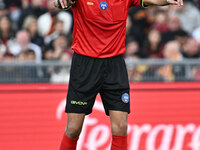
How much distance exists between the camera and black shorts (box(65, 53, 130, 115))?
4.88 m

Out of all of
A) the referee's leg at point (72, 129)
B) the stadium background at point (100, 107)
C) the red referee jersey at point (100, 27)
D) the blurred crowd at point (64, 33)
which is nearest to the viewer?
the red referee jersey at point (100, 27)

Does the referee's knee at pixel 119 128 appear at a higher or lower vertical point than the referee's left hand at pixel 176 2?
lower

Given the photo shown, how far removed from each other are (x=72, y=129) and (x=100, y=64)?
0.76m

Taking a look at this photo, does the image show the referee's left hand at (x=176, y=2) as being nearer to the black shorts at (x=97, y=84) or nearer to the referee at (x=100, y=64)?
the referee at (x=100, y=64)

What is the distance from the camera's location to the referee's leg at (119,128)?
15.9ft

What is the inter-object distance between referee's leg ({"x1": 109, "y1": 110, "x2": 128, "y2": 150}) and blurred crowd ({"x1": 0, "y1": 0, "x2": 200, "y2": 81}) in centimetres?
309

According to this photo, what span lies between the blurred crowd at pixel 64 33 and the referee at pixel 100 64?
2876mm

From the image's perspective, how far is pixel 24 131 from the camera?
6418 millimetres

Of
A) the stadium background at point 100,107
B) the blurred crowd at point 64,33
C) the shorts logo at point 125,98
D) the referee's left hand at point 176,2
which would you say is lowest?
A: the stadium background at point 100,107

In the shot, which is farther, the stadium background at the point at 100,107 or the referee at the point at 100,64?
the stadium background at the point at 100,107

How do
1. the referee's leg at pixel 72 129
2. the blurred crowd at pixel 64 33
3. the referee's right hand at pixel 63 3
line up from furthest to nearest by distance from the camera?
the blurred crowd at pixel 64 33, the referee's leg at pixel 72 129, the referee's right hand at pixel 63 3

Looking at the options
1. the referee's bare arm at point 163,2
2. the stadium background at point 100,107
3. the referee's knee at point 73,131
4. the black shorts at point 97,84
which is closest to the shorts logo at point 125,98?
the black shorts at point 97,84

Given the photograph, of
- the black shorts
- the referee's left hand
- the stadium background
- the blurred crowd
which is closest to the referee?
the black shorts

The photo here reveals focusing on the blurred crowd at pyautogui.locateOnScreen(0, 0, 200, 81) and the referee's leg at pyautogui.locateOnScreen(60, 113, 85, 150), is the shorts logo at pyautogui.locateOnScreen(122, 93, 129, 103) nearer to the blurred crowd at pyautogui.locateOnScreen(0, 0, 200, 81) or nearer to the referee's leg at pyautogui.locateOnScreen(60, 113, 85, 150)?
the referee's leg at pyautogui.locateOnScreen(60, 113, 85, 150)
